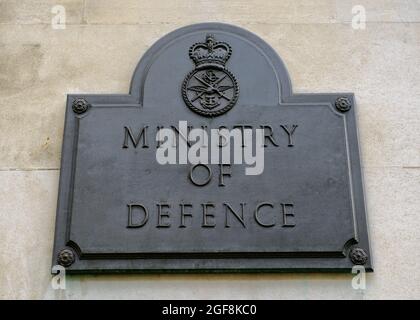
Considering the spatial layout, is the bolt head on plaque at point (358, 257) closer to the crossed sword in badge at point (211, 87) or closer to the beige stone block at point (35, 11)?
the crossed sword in badge at point (211, 87)

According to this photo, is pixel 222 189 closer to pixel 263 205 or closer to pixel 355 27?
pixel 263 205

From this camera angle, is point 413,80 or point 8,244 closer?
point 8,244

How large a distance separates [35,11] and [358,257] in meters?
3.80

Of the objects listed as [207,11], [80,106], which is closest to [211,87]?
[207,11]

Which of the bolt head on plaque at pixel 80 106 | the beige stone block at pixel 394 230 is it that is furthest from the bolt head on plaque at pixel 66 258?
the beige stone block at pixel 394 230

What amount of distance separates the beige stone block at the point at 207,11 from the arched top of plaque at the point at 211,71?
0.22 m

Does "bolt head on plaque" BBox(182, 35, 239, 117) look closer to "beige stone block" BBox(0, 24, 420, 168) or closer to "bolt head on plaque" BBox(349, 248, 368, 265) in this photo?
"beige stone block" BBox(0, 24, 420, 168)

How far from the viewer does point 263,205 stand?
5.18m

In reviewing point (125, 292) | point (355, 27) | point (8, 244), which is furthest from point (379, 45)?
point (8, 244)

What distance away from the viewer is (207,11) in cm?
613

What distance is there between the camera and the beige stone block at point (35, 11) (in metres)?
6.14

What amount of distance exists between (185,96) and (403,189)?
2021mm
